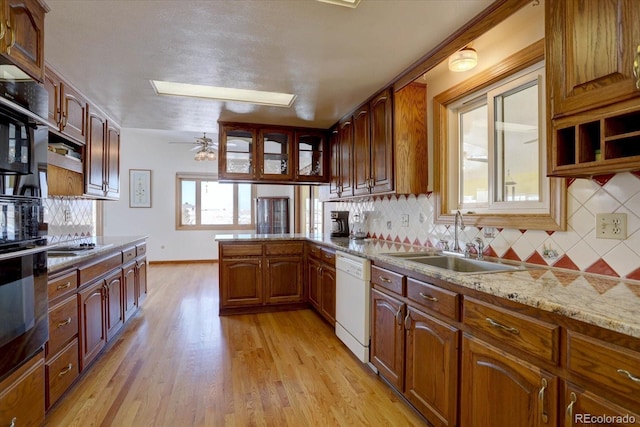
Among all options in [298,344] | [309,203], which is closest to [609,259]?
[298,344]

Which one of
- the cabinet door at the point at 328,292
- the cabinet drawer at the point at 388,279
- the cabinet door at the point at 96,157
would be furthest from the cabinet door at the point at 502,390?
the cabinet door at the point at 96,157

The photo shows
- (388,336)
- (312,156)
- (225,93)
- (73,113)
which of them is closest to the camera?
(388,336)

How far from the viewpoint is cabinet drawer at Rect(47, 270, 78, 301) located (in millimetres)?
1815

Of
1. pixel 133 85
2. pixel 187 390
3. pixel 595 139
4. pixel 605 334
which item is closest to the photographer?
pixel 605 334

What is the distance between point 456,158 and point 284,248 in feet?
6.85

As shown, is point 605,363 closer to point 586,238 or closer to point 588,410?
point 588,410

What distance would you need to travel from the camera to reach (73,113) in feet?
8.71

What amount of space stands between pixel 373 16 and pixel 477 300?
1.50 meters

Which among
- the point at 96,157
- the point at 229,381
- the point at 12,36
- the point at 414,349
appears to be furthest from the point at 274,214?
the point at 12,36

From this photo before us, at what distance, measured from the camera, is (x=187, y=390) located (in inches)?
83.4

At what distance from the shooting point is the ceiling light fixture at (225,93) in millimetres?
2848

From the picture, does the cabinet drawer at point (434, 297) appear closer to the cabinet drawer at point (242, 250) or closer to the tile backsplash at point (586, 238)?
the tile backsplash at point (586, 238)

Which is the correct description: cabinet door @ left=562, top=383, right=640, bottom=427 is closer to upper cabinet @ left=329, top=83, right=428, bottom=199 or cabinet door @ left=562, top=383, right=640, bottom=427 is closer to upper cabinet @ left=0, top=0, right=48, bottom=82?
upper cabinet @ left=329, top=83, right=428, bottom=199

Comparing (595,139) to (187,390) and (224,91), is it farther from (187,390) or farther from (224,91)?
(224,91)
